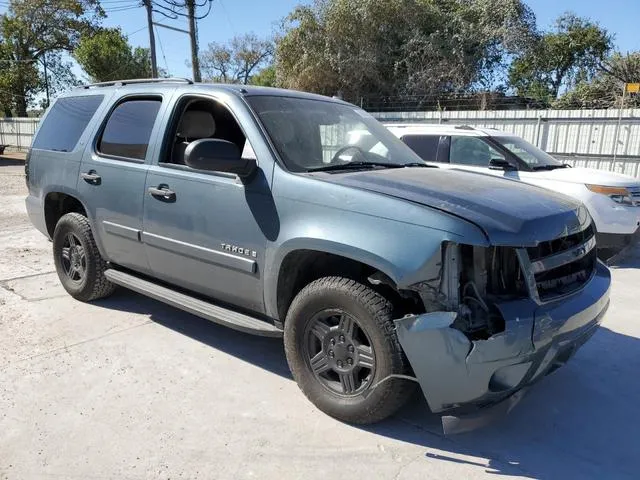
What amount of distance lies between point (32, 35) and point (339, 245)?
4311cm

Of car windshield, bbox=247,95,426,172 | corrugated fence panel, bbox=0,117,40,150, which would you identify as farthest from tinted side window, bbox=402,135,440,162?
corrugated fence panel, bbox=0,117,40,150

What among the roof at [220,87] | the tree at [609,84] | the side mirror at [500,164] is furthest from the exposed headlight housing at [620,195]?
the tree at [609,84]

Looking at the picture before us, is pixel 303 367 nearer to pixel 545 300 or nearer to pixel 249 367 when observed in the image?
pixel 249 367

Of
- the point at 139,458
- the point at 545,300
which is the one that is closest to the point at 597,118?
the point at 545,300

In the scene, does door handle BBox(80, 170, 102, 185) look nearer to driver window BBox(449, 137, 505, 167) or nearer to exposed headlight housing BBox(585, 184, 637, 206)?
driver window BBox(449, 137, 505, 167)

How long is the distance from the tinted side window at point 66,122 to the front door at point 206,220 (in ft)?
4.45

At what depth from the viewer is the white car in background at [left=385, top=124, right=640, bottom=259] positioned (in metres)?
6.95

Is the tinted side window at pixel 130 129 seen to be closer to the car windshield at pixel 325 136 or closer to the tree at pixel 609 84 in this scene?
the car windshield at pixel 325 136

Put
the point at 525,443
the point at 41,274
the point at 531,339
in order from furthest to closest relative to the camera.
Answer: the point at 41,274 < the point at 525,443 < the point at 531,339

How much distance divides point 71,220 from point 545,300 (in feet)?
13.5

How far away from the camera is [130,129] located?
4.39 m

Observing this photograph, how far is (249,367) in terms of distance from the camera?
389 centimetres

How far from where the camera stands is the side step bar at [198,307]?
135 inches

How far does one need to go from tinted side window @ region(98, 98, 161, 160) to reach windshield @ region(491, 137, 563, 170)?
539 centimetres
